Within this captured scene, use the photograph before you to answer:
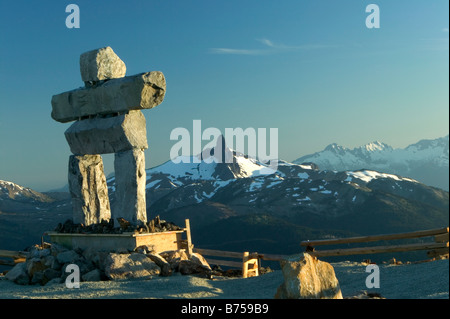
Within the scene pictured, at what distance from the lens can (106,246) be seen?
18266 millimetres

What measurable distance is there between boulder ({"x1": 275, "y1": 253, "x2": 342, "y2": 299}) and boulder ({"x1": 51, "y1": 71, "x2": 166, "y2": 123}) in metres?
9.07

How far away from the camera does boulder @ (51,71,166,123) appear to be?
18.2 m

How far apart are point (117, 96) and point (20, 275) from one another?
21.3 feet

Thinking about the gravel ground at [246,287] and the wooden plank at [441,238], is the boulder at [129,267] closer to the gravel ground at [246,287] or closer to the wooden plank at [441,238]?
the gravel ground at [246,287]

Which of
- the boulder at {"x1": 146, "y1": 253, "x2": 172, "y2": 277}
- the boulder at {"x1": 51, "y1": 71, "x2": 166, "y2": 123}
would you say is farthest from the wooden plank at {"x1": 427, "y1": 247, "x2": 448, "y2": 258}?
the boulder at {"x1": 51, "y1": 71, "x2": 166, "y2": 123}

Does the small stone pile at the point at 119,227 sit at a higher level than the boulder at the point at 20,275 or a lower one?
higher

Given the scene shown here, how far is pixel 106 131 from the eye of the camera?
61.0 feet

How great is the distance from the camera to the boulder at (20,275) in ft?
58.4

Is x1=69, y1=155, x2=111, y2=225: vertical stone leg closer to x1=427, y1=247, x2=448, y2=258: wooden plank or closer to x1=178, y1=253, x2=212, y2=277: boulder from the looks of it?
x1=178, y1=253, x2=212, y2=277: boulder

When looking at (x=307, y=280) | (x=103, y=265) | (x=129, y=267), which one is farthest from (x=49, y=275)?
(x=307, y=280)

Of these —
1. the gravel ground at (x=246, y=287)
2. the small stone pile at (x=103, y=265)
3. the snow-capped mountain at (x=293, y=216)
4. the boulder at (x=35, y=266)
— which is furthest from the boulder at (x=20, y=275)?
the snow-capped mountain at (x=293, y=216)

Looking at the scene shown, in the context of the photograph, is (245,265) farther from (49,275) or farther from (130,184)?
(49,275)

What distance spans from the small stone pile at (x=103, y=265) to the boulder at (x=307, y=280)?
604cm
